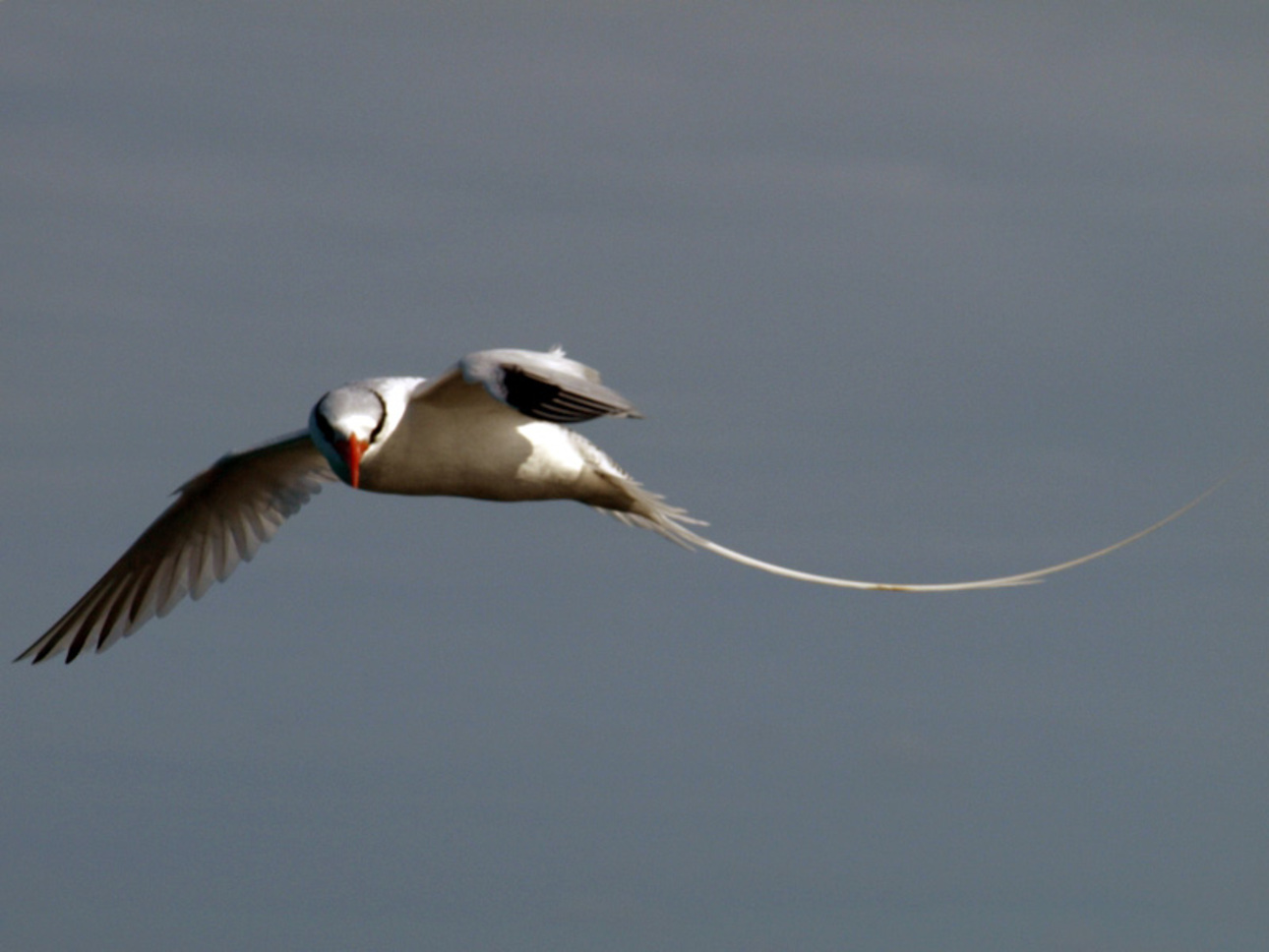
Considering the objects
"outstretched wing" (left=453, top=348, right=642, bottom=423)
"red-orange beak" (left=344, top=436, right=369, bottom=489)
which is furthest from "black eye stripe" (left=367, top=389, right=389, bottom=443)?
"outstretched wing" (left=453, top=348, right=642, bottom=423)

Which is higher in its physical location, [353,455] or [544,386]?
[544,386]

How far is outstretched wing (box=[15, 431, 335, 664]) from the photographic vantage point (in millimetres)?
13547

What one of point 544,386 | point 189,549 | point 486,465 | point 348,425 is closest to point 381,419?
point 348,425

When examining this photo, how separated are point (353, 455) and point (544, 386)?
1819mm

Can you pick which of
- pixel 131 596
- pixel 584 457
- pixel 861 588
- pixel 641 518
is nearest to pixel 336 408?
pixel 584 457

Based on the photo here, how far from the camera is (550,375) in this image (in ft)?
29.0

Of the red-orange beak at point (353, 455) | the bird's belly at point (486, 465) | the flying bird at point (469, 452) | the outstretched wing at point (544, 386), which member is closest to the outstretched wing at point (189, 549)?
the flying bird at point (469, 452)

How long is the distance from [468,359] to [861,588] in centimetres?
338

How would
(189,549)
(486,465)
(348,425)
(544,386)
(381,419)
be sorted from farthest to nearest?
(189,549), (486,465), (381,419), (348,425), (544,386)

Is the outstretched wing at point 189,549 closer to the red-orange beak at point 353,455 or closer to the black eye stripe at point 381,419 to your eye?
the black eye stripe at point 381,419

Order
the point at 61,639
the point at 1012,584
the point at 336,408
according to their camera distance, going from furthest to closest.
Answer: the point at 61,639 → the point at 1012,584 → the point at 336,408

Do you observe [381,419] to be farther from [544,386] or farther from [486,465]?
[544,386]

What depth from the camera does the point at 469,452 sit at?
1052 centimetres

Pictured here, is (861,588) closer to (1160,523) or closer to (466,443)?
(1160,523)
